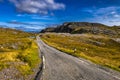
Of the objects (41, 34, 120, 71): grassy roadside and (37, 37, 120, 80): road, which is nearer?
(37, 37, 120, 80): road

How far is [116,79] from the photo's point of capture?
16.4 metres

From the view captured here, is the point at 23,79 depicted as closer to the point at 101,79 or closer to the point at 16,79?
the point at 16,79

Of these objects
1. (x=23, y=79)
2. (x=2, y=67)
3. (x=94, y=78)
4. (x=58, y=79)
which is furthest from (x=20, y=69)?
(x=94, y=78)

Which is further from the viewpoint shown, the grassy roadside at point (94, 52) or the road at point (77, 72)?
the grassy roadside at point (94, 52)

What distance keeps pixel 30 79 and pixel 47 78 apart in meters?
1.45

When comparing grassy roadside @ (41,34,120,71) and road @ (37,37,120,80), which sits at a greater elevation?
road @ (37,37,120,80)

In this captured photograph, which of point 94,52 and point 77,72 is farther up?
point 77,72

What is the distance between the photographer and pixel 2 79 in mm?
16094

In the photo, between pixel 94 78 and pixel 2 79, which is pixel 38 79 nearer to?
pixel 2 79

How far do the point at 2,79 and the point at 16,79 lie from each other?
1119mm

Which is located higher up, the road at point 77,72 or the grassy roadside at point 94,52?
the road at point 77,72

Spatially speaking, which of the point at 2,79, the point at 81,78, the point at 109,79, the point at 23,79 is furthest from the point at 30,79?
the point at 109,79

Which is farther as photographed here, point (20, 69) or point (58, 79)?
point (20, 69)

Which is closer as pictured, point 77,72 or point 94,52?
point 77,72
